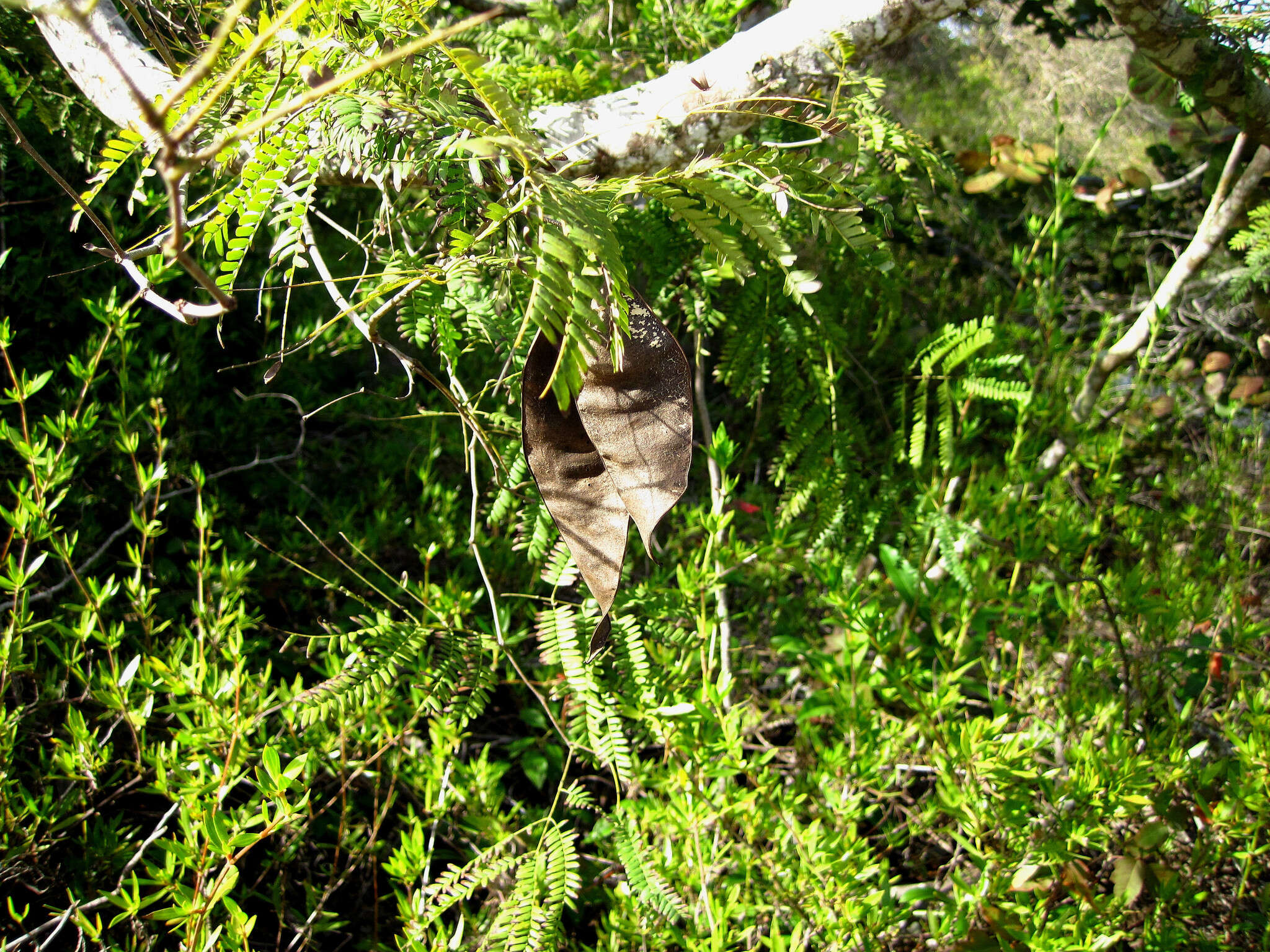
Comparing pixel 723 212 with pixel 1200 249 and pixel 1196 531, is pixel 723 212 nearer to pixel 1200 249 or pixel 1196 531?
pixel 1200 249

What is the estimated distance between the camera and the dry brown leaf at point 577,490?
951 mm

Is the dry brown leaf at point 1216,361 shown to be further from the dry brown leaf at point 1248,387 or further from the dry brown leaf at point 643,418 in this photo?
the dry brown leaf at point 643,418

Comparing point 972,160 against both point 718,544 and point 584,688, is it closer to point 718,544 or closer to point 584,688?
point 718,544

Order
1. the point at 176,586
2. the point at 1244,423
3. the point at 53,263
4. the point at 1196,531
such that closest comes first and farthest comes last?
the point at 176,586 → the point at 53,263 → the point at 1196,531 → the point at 1244,423

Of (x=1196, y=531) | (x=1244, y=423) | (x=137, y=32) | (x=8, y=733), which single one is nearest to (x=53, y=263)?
(x=137, y=32)

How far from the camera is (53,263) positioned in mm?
2420

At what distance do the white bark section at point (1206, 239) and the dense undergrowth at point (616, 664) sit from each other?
19 centimetres

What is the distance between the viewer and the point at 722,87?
1.36 metres

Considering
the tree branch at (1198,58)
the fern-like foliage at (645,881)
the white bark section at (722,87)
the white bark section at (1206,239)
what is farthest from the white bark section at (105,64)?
the white bark section at (1206,239)

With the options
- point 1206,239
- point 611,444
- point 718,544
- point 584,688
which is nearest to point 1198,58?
point 1206,239

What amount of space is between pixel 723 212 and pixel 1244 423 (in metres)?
3.60

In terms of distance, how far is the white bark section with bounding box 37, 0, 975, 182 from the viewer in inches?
52.9

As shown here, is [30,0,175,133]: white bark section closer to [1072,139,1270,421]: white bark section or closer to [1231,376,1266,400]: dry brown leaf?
[1072,139,1270,421]: white bark section

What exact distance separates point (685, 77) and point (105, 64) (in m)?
1.04
